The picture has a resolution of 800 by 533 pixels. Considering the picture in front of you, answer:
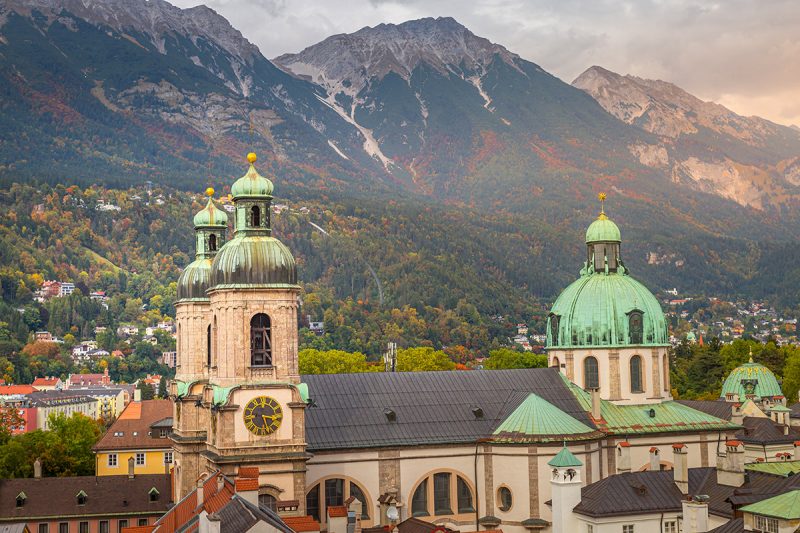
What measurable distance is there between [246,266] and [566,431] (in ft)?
65.8

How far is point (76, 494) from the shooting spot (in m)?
82.9

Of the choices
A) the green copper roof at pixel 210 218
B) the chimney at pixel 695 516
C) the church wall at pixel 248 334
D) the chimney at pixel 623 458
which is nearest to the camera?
the chimney at pixel 695 516

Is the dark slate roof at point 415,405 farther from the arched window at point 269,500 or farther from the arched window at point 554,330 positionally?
the arched window at point 269,500

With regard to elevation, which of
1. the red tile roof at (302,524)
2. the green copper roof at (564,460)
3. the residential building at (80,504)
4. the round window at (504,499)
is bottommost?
the residential building at (80,504)

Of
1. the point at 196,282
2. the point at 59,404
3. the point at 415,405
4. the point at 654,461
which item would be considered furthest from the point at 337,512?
the point at 59,404

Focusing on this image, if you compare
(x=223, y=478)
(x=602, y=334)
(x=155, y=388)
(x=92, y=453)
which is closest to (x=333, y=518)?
(x=223, y=478)

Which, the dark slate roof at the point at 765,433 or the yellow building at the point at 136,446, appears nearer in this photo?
the dark slate roof at the point at 765,433

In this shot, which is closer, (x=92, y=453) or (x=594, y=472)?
(x=594, y=472)

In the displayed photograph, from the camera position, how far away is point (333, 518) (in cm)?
5741

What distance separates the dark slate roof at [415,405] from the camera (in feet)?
218

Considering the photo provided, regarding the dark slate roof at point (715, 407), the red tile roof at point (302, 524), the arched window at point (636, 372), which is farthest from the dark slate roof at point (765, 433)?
the red tile roof at point (302, 524)

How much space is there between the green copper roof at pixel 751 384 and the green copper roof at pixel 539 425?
5346cm

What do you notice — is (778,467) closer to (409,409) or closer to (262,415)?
(409,409)

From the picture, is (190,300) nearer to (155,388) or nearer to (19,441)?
(19,441)
